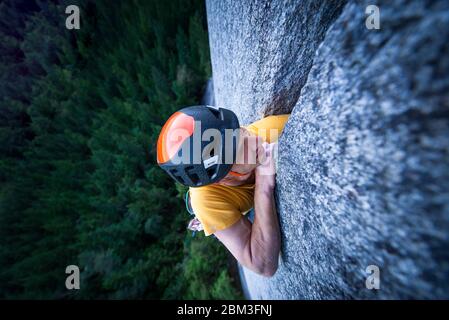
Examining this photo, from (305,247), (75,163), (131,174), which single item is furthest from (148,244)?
(305,247)

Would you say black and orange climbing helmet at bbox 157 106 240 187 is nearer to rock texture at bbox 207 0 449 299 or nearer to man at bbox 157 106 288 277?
man at bbox 157 106 288 277

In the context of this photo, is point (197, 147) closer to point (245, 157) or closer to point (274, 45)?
point (245, 157)

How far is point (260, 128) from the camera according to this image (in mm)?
1763

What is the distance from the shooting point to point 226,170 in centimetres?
159

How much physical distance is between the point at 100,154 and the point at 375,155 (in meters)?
9.14

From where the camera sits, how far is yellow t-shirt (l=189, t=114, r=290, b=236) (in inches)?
59.8

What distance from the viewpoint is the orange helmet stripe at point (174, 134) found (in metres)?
1.48

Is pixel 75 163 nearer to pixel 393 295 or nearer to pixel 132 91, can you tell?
pixel 132 91

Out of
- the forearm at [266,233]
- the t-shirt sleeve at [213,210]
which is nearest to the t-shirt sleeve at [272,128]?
the forearm at [266,233]

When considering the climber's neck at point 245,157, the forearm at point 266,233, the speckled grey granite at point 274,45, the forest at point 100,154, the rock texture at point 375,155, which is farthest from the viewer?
A: the forest at point 100,154

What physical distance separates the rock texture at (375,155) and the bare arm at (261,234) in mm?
265

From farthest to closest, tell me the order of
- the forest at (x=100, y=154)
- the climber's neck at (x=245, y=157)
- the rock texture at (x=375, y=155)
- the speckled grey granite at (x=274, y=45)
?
1. the forest at (x=100, y=154)
2. the climber's neck at (x=245, y=157)
3. the speckled grey granite at (x=274, y=45)
4. the rock texture at (x=375, y=155)

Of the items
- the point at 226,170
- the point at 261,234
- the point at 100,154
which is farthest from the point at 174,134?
the point at 100,154

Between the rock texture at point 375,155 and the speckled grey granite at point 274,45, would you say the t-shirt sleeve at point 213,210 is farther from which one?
the speckled grey granite at point 274,45
